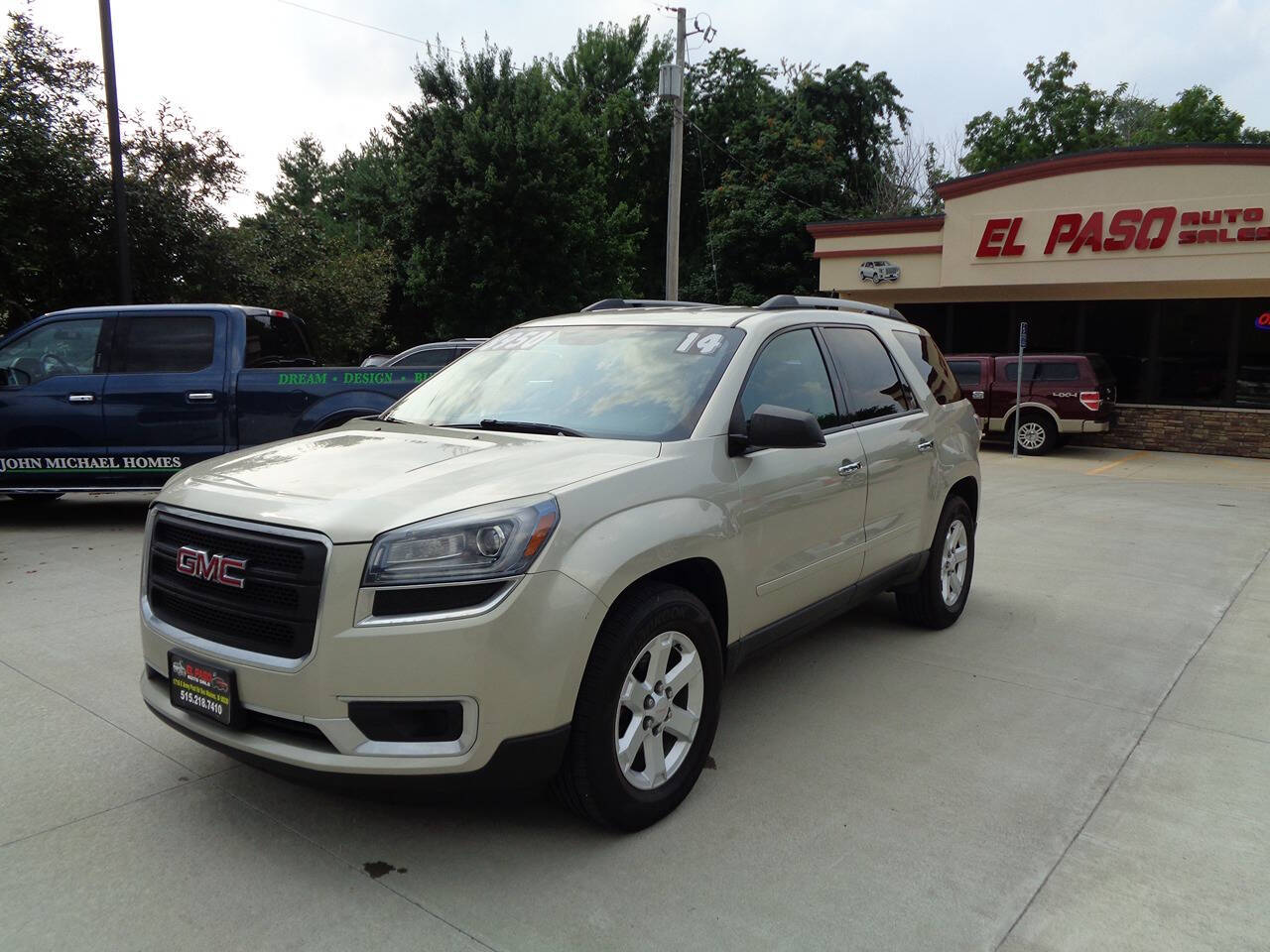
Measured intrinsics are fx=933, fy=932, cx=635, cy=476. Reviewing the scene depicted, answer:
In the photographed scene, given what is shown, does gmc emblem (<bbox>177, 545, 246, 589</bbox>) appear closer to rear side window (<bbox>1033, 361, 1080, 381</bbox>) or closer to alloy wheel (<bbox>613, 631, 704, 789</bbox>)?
Result: alloy wheel (<bbox>613, 631, 704, 789</bbox>)

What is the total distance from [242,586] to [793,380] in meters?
2.45

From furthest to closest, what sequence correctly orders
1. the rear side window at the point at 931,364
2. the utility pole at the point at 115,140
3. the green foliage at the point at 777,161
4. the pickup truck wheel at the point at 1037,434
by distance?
the green foliage at the point at 777,161, the pickup truck wheel at the point at 1037,434, the utility pole at the point at 115,140, the rear side window at the point at 931,364

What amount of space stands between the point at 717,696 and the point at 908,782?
0.83m

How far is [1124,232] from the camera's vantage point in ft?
56.9

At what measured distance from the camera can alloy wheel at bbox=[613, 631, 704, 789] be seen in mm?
3043

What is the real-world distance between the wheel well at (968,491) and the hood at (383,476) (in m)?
2.89

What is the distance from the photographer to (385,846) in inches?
119

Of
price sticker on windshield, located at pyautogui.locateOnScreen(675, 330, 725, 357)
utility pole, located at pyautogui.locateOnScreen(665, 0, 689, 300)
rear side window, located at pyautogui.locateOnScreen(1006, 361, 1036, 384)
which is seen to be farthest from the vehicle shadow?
rear side window, located at pyautogui.locateOnScreen(1006, 361, 1036, 384)

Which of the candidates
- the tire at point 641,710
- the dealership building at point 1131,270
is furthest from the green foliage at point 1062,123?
the tire at point 641,710

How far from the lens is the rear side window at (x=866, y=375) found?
180 inches

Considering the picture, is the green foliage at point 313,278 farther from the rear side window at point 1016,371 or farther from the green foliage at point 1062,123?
the green foliage at point 1062,123

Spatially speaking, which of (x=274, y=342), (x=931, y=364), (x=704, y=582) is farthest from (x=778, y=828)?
(x=274, y=342)

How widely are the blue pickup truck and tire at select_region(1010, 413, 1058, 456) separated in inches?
493

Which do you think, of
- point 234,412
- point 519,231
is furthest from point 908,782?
point 519,231
